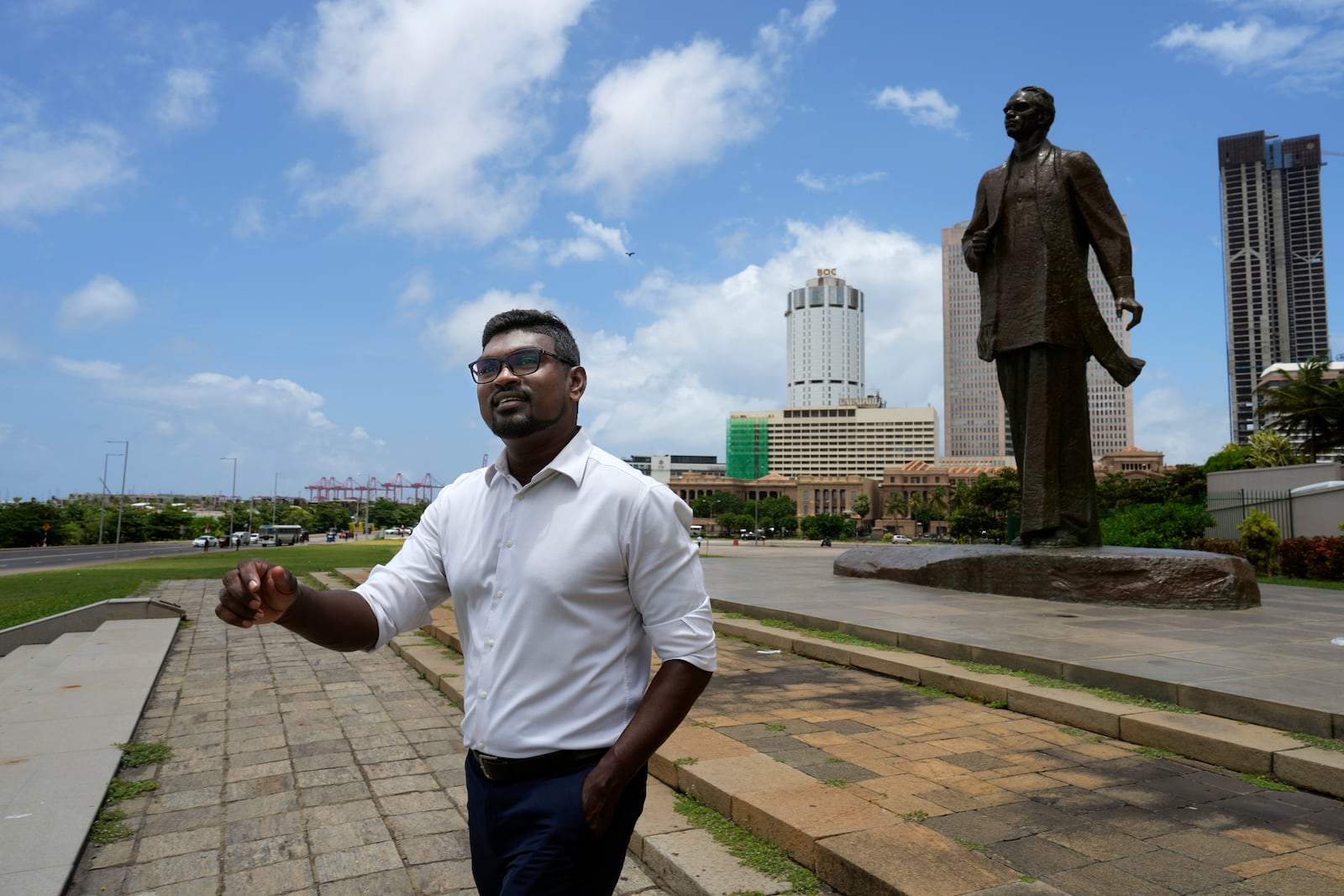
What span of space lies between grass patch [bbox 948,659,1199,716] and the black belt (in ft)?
13.3

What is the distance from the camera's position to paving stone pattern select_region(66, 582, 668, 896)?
327 cm

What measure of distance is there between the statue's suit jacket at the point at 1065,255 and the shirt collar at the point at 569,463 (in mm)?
9004

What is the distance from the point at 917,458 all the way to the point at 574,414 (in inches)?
5995

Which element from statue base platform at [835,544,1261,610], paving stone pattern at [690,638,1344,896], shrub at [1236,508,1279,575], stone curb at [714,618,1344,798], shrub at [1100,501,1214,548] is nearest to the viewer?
paving stone pattern at [690,638,1344,896]

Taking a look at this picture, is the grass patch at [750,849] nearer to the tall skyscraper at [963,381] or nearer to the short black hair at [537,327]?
the short black hair at [537,327]

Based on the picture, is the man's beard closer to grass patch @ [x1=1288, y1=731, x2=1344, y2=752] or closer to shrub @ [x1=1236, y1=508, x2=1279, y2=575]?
grass patch @ [x1=1288, y1=731, x2=1344, y2=752]

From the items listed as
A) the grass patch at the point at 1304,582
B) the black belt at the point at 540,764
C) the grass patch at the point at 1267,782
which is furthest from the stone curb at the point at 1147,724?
the grass patch at the point at 1304,582

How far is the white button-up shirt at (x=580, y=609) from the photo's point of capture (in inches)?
70.3

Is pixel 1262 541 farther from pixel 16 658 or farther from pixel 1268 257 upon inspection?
pixel 1268 257

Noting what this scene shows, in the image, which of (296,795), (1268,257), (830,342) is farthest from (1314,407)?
(830,342)

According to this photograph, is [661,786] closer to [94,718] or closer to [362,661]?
[94,718]

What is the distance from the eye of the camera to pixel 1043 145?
10141 millimetres

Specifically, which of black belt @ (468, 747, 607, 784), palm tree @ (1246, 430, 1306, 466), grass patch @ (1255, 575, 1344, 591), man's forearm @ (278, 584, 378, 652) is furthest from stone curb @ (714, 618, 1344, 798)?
palm tree @ (1246, 430, 1306, 466)

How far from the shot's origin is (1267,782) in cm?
377
